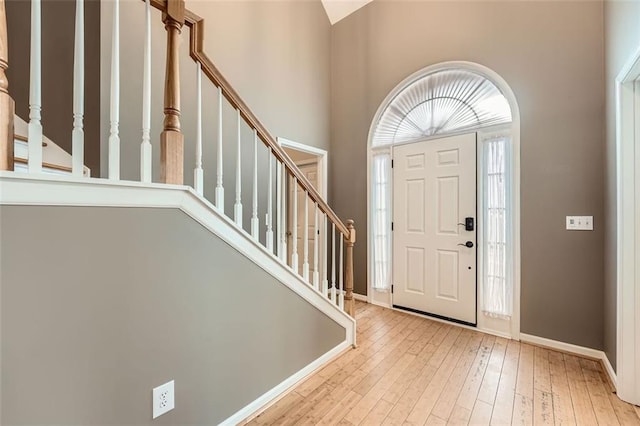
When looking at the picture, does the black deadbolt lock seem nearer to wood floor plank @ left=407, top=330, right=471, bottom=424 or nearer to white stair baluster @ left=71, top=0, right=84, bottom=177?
wood floor plank @ left=407, top=330, right=471, bottom=424

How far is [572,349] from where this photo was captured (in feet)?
7.71

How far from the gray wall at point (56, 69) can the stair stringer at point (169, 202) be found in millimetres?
1429

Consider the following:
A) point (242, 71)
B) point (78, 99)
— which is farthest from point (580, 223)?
point (242, 71)

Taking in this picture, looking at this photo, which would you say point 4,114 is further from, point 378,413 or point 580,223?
point 580,223

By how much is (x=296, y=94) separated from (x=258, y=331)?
290 cm

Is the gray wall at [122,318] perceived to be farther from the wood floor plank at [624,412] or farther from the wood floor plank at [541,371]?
the wood floor plank at [624,412]

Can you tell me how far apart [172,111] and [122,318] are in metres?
0.90

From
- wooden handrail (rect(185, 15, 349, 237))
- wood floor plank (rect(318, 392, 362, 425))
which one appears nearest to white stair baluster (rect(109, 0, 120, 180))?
wooden handrail (rect(185, 15, 349, 237))

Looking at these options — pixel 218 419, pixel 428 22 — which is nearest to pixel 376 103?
pixel 428 22

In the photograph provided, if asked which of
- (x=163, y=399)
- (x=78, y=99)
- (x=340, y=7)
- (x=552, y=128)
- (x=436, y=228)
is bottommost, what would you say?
(x=163, y=399)

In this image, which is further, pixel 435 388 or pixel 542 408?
Answer: pixel 435 388

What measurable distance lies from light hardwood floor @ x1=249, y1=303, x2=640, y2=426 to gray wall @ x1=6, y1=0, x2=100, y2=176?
2.32 metres

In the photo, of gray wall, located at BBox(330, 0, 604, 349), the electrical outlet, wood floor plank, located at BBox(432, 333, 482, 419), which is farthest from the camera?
gray wall, located at BBox(330, 0, 604, 349)

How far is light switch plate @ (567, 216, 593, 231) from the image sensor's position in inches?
89.1
